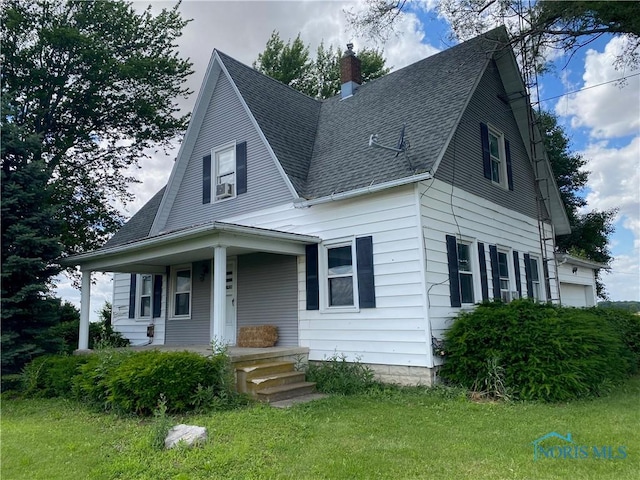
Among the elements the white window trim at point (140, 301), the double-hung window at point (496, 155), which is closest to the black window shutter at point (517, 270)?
the double-hung window at point (496, 155)

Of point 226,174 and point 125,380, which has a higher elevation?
point 226,174

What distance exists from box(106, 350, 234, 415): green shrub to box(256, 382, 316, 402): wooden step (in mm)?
597

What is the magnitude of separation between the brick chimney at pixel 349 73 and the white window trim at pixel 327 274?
6.00 meters

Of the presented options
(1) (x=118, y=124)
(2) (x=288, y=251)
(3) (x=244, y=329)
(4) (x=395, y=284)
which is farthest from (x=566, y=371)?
(1) (x=118, y=124)

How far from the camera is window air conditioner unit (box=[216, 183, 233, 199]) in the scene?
1122 centimetres

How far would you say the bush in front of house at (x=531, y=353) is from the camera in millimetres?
6703

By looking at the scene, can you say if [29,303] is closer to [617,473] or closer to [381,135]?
[381,135]

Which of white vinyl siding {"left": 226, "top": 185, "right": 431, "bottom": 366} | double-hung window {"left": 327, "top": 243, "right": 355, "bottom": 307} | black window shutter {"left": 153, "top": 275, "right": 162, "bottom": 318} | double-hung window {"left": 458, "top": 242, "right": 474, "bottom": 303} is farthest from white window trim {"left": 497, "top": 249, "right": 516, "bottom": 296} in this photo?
black window shutter {"left": 153, "top": 275, "right": 162, "bottom": 318}

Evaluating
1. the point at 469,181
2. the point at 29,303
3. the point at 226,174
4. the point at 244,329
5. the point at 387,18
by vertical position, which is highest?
the point at 387,18

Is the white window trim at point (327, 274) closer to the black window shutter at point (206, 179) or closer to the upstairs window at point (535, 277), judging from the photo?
the black window shutter at point (206, 179)

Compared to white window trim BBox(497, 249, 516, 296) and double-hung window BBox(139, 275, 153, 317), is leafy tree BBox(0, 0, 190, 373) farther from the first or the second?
white window trim BBox(497, 249, 516, 296)

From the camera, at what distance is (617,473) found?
149 inches

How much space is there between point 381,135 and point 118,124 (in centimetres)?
1466

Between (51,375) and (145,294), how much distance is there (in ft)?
17.6
